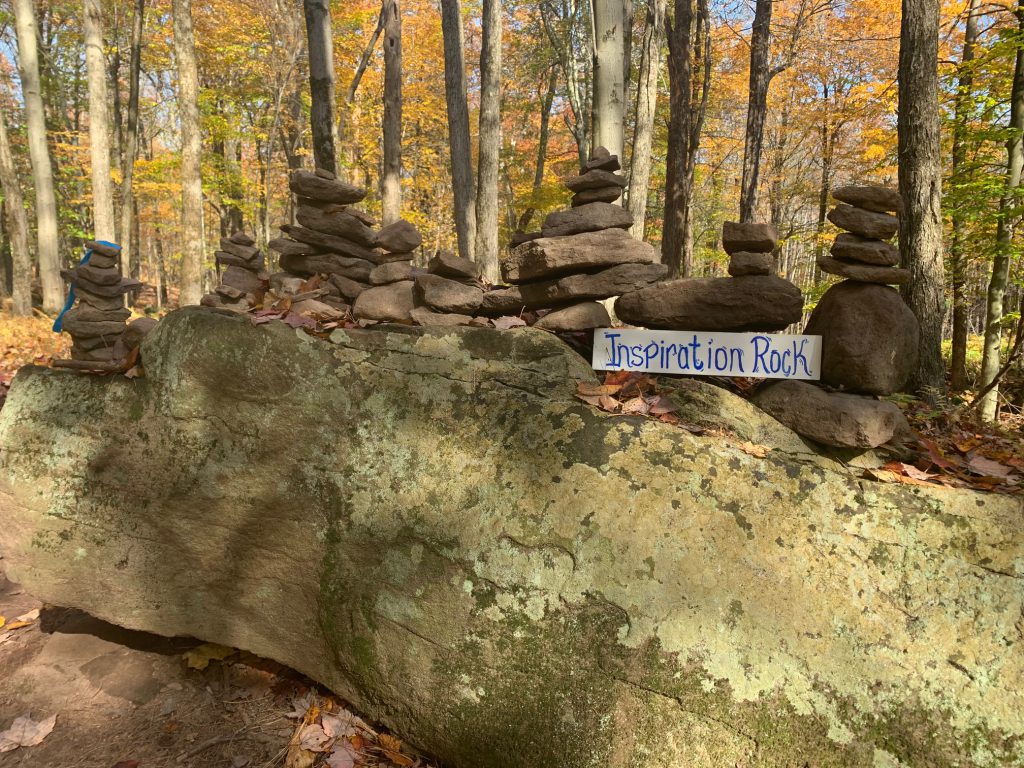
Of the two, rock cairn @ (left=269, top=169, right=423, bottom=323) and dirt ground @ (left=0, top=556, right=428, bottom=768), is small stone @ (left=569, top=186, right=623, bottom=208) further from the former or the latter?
dirt ground @ (left=0, top=556, right=428, bottom=768)

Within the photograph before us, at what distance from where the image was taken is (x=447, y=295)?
11.3 feet

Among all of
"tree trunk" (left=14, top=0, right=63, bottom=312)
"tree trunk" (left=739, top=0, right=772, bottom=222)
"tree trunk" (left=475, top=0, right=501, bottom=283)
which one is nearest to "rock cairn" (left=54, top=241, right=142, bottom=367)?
"tree trunk" (left=475, top=0, right=501, bottom=283)

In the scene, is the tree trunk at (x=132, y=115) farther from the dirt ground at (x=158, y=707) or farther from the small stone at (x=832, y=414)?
the small stone at (x=832, y=414)

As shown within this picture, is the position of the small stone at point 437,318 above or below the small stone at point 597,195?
below

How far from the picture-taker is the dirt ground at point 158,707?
2375mm

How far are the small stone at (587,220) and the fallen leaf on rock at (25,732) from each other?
11.3 ft

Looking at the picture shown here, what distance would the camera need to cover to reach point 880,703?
1.91 meters

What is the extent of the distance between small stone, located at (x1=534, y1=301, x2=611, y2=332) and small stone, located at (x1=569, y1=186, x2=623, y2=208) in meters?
0.76

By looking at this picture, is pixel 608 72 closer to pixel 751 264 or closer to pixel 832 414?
pixel 751 264

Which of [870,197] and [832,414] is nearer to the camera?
[832,414]

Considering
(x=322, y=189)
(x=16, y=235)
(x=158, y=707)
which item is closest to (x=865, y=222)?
(x=322, y=189)

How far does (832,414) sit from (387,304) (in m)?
2.57

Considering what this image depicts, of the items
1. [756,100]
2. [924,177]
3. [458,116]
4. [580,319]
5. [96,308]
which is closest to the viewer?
[580,319]

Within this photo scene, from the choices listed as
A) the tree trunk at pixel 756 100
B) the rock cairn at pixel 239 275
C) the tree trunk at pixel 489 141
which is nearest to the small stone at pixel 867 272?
the rock cairn at pixel 239 275
